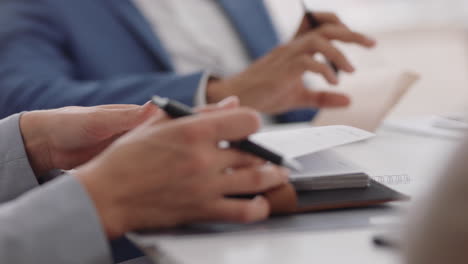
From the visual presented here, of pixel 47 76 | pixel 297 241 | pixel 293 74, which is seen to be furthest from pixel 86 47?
pixel 297 241

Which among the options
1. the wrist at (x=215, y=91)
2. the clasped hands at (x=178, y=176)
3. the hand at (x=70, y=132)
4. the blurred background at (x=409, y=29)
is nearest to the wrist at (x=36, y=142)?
the hand at (x=70, y=132)

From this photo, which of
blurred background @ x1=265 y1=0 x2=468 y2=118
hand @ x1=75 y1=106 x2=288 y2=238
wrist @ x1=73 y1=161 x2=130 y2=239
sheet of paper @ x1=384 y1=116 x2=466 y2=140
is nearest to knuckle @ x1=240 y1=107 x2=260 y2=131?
hand @ x1=75 y1=106 x2=288 y2=238

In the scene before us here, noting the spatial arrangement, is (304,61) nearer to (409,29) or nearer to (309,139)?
(309,139)

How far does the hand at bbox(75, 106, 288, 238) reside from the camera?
0.41m

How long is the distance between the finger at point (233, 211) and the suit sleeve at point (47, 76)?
0.60 meters

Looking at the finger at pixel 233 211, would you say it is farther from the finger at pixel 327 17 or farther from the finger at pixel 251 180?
the finger at pixel 327 17

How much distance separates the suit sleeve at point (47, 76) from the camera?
1046 millimetres

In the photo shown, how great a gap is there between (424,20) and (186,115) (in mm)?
A: 2109

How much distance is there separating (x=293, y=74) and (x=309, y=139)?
21.2 inches

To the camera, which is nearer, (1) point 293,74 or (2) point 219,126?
(2) point 219,126

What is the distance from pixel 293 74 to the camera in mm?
1036

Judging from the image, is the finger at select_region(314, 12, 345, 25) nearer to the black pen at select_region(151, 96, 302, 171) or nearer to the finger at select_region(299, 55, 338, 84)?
the finger at select_region(299, 55, 338, 84)

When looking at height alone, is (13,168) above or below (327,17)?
below

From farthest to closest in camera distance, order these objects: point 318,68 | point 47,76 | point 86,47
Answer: point 86,47 → point 47,76 → point 318,68
